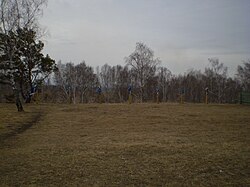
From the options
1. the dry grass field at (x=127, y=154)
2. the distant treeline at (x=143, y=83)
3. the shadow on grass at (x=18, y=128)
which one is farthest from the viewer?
the distant treeline at (x=143, y=83)

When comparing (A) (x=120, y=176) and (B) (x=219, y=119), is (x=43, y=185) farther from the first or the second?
(B) (x=219, y=119)

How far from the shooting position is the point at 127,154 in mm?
7109

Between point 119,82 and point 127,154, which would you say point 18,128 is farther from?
point 119,82

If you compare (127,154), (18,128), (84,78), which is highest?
(84,78)

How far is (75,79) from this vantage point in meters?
49.4

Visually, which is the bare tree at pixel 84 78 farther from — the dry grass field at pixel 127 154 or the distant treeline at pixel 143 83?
the dry grass field at pixel 127 154

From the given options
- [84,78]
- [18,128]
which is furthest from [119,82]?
[18,128]

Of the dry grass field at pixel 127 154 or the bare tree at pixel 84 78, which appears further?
the bare tree at pixel 84 78

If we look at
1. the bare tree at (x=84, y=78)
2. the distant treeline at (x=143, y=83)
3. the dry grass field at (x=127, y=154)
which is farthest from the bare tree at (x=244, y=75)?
the dry grass field at (x=127, y=154)

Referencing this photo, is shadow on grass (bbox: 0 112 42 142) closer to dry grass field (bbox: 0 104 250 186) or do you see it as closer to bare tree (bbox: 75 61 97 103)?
dry grass field (bbox: 0 104 250 186)

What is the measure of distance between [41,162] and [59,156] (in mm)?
561

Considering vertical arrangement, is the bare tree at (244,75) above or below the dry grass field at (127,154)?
above

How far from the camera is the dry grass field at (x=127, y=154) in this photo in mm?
5391

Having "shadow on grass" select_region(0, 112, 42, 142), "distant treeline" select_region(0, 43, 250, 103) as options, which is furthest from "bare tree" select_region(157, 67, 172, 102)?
"shadow on grass" select_region(0, 112, 42, 142)
